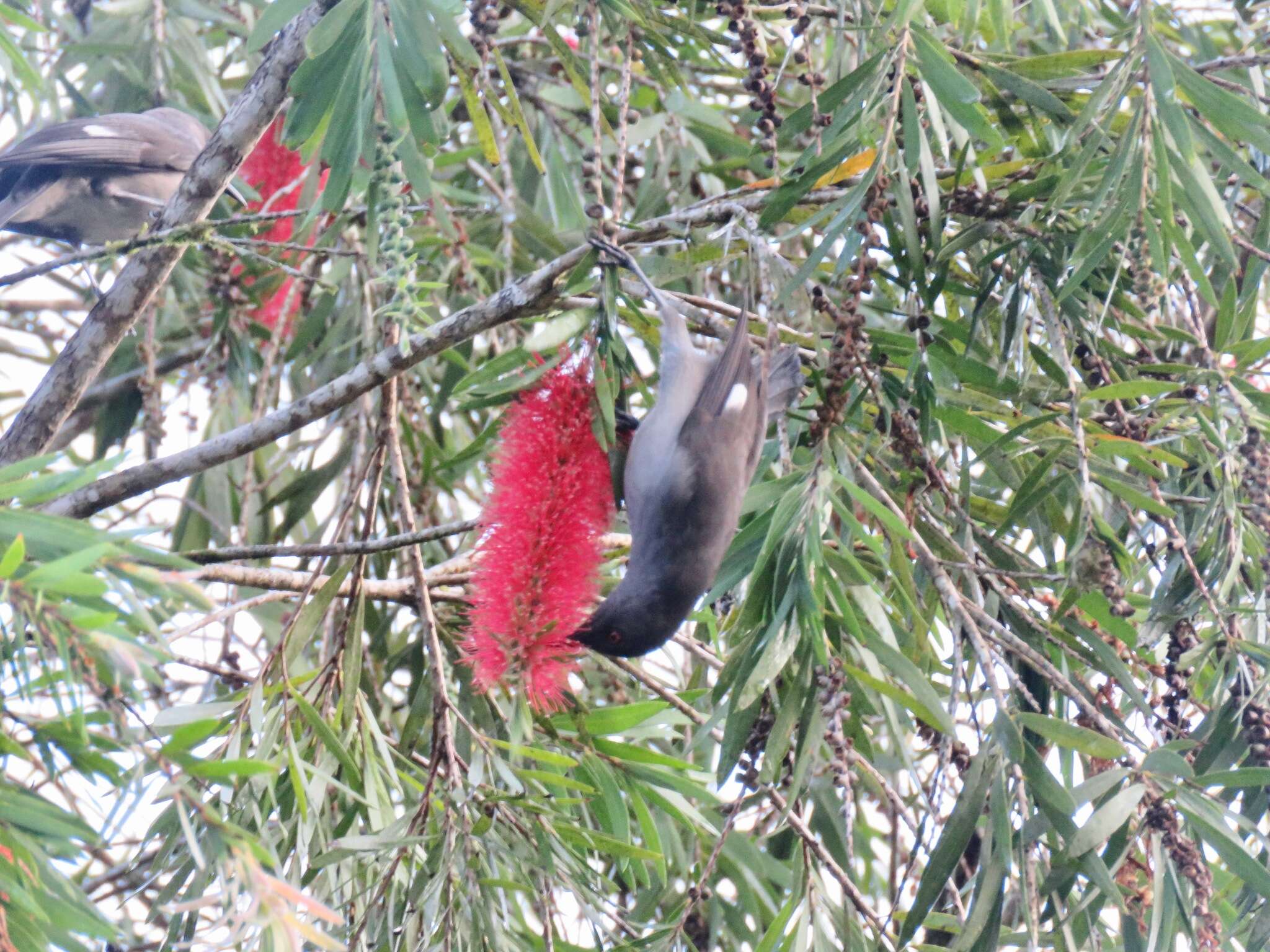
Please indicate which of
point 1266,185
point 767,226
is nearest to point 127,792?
point 767,226

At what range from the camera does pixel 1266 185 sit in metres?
2.10

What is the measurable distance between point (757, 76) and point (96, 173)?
271cm

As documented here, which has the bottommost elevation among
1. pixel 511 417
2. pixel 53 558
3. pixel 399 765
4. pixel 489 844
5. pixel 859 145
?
pixel 399 765

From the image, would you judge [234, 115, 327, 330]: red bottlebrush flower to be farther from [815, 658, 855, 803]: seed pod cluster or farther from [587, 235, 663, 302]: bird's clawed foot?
[815, 658, 855, 803]: seed pod cluster

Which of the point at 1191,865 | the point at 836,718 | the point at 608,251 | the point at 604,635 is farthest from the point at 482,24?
the point at 1191,865

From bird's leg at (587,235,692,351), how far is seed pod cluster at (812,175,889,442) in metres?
0.46

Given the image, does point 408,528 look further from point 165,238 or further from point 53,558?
point 53,558

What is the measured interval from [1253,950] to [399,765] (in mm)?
1864

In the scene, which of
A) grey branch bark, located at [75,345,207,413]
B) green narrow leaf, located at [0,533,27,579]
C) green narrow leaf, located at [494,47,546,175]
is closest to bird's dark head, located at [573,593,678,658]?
green narrow leaf, located at [494,47,546,175]

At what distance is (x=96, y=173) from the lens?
400 cm

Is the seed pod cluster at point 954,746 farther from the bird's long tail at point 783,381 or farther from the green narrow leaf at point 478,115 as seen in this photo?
the green narrow leaf at point 478,115

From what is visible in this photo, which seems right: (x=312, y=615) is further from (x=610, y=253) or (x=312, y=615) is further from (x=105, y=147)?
(x=105, y=147)

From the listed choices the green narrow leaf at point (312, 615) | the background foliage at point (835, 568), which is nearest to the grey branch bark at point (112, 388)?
the background foliage at point (835, 568)

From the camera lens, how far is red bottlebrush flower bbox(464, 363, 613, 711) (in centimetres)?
228
